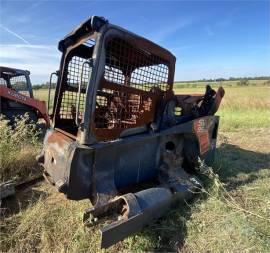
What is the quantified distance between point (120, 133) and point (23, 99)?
14.7ft

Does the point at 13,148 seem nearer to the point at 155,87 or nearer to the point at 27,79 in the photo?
the point at 155,87

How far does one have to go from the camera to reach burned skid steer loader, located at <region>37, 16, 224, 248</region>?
264 cm

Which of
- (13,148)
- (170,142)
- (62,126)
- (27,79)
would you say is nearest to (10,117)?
(27,79)

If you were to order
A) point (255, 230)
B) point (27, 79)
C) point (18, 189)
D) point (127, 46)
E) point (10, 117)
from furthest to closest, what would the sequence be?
point (27, 79), point (10, 117), point (18, 189), point (127, 46), point (255, 230)

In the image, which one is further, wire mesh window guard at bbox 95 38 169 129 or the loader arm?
the loader arm

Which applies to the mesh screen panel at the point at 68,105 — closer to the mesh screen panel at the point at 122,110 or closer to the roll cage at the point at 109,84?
the roll cage at the point at 109,84

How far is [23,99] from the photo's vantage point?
6.64m

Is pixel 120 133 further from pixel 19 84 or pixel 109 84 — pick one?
pixel 19 84

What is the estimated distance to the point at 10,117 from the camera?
6.57m

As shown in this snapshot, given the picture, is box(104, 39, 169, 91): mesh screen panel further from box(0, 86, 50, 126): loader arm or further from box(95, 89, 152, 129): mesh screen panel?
box(0, 86, 50, 126): loader arm

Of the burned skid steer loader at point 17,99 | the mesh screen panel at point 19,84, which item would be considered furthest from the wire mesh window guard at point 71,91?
the mesh screen panel at point 19,84

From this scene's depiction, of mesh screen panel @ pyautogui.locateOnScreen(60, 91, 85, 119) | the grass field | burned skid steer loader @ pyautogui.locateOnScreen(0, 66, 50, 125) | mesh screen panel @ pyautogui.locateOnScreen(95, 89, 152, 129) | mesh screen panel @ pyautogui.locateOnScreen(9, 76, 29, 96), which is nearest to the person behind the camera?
the grass field

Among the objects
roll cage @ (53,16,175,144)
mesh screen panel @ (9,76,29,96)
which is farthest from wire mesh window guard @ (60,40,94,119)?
mesh screen panel @ (9,76,29,96)

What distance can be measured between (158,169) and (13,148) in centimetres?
232
